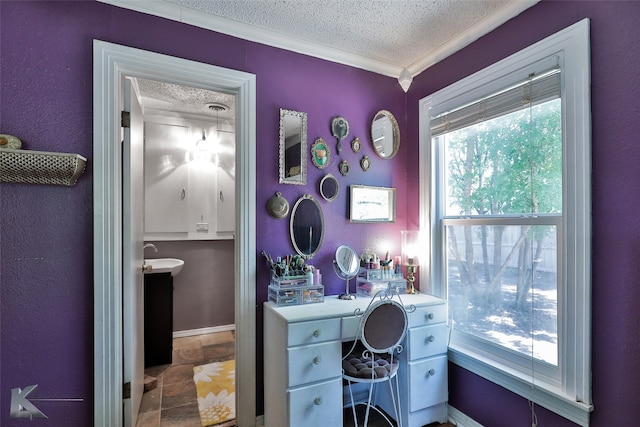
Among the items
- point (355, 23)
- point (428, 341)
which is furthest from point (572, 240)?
point (355, 23)

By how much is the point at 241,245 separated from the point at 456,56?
198 centimetres

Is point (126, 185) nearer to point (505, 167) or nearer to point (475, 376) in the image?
point (505, 167)

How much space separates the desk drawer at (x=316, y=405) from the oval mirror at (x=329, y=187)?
3.99ft

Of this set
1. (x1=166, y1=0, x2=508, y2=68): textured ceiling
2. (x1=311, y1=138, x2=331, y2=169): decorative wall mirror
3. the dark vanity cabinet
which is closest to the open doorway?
the dark vanity cabinet

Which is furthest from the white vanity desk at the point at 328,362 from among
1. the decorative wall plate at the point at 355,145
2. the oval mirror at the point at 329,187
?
the decorative wall plate at the point at 355,145

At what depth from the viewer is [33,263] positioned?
66.3 inches

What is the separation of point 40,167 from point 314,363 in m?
1.70

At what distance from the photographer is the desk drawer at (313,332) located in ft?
5.91

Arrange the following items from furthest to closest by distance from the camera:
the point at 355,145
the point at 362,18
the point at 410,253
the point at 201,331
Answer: the point at 201,331 < the point at 410,253 < the point at 355,145 < the point at 362,18

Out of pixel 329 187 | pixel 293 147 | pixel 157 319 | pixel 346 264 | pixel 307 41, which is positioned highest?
pixel 307 41

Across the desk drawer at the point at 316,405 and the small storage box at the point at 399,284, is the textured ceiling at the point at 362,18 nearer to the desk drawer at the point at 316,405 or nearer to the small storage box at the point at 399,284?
the small storage box at the point at 399,284

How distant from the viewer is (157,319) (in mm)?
3049

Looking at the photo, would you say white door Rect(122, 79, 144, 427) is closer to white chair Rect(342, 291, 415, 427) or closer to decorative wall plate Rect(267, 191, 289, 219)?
decorative wall plate Rect(267, 191, 289, 219)

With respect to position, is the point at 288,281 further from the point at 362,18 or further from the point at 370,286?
the point at 362,18
